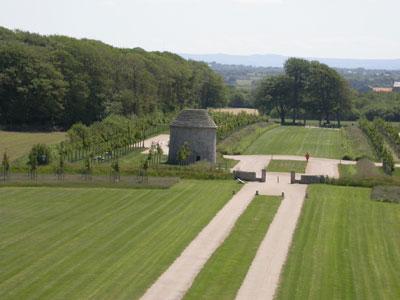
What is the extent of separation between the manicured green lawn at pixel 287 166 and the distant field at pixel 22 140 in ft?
89.9

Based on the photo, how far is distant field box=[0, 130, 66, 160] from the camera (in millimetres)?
78375

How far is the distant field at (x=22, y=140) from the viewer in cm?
7838

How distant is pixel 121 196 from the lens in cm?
4984

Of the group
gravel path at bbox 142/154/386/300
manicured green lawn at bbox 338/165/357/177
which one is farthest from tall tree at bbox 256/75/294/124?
gravel path at bbox 142/154/386/300

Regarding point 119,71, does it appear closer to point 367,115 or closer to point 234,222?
point 367,115

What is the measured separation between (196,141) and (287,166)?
9.54 m

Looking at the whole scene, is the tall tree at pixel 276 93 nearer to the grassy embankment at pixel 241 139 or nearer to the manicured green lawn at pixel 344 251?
the grassy embankment at pixel 241 139

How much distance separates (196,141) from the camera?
6794 centimetres

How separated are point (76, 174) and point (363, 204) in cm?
2382

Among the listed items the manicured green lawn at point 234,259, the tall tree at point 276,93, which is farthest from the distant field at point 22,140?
the tall tree at point 276,93

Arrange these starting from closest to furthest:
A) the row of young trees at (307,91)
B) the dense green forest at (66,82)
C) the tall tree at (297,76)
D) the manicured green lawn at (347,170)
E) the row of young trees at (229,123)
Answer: the manicured green lawn at (347,170) < the row of young trees at (229,123) < the dense green forest at (66,82) < the row of young trees at (307,91) < the tall tree at (297,76)

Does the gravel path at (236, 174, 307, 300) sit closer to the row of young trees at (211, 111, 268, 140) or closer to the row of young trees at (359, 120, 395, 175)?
the row of young trees at (359, 120, 395, 175)

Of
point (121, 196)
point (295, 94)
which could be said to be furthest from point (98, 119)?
point (121, 196)

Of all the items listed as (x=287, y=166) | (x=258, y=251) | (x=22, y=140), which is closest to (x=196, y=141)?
(x=287, y=166)
